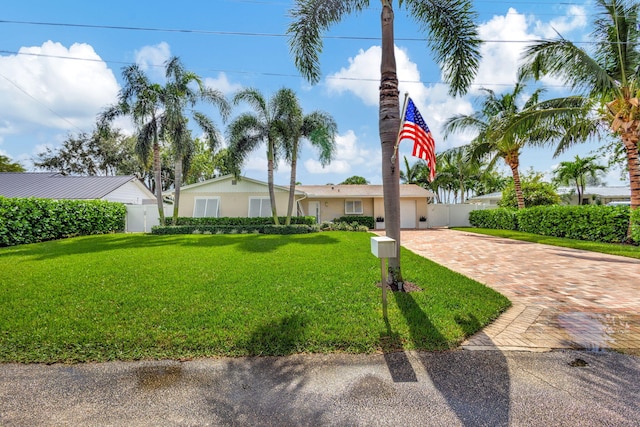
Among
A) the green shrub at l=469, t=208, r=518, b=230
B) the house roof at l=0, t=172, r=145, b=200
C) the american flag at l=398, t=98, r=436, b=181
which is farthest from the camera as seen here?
the house roof at l=0, t=172, r=145, b=200

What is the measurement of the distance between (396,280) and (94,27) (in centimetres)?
1201

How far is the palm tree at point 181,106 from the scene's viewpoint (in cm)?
1576

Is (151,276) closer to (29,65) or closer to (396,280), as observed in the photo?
(396,280)

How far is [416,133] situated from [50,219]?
16.5 meters

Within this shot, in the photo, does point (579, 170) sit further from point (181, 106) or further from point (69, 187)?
point (69, 187)

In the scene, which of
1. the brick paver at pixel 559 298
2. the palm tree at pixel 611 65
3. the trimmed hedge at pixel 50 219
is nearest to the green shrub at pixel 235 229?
the trimmed hedge at pixel 50 219

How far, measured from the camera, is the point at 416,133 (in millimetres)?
4992

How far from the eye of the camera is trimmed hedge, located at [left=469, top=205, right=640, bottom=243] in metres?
10.8

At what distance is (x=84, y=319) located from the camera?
12.8 feet

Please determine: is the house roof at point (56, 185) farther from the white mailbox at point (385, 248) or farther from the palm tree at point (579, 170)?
the palm tree at point (579, 170)

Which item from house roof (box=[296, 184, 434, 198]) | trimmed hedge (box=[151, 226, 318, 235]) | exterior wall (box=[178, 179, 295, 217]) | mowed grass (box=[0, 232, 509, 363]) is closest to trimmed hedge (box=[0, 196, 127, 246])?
trimmed hedge (box=[151, 226, 318, 235])

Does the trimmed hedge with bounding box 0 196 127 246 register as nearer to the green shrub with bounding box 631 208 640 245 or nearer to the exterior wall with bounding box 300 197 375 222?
the exterior wall with bounding box 300 197 375 222

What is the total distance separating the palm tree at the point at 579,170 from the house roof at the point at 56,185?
38880 millimetres

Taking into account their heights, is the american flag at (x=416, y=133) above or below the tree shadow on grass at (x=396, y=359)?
above
